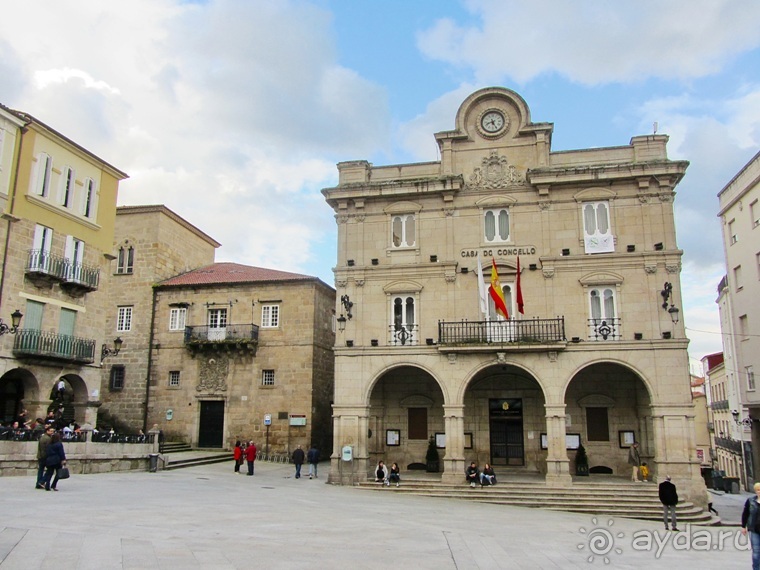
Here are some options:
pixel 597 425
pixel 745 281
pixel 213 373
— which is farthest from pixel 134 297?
pixel 745 281

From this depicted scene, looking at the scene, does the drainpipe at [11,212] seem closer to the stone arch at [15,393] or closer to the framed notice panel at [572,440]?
the stone arch at [15,393]

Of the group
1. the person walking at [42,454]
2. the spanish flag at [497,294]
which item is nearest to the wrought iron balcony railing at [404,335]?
the spanish flag at [497,294]

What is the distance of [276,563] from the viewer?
966 centimetres

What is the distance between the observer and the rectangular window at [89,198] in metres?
28.4

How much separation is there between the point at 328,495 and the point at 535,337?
9.38 meters

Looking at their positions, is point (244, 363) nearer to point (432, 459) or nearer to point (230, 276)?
point (230, 276)

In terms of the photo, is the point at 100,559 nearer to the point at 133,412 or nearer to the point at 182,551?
the point at 182,551

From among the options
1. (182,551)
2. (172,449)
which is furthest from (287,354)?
(182,551)

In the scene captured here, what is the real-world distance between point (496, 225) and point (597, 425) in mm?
8709

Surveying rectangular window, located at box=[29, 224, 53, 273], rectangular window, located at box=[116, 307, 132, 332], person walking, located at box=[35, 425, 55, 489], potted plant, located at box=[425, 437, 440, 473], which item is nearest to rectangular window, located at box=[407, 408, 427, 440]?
potted plant, located at box=[425, 437, 440, 473]

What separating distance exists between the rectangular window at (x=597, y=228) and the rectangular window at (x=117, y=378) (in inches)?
990

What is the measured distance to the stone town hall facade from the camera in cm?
2312

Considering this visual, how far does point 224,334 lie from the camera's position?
33281 mm

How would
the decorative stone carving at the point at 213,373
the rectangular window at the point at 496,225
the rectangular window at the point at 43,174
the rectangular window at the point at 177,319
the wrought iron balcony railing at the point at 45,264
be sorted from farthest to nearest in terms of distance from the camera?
the rectangular window at the point at 177,319 → the decorative stone carving at the point at 213,373 → the rectangular window at the point at 43,174 → the wrought iron balcony railing at the point at 45,264 → the rectangular window at the point at 496,225
